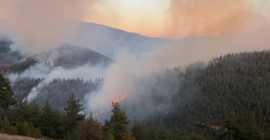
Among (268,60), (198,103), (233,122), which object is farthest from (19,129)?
(268,60)

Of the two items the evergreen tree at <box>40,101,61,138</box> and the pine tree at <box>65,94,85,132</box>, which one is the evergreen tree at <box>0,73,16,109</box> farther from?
the pine tree at <box>65,94,85,132</box>

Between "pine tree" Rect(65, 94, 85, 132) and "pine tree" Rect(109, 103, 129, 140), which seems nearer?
"pine tree" Rect(109, 103, 129, 140)

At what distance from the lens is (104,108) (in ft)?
609

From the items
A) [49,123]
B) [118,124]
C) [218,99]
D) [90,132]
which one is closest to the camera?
[90,132]

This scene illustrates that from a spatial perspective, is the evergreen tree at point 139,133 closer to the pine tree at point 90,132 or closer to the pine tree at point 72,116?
the pine tree at point 72,116

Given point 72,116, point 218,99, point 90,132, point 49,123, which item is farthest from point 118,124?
point 218,99

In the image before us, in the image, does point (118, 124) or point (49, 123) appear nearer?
point (118, 124)

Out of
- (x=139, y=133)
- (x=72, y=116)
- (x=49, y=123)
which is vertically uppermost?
(x=72, y=116)

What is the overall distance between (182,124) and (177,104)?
33295 mm

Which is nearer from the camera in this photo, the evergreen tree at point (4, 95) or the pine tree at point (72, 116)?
the evergreen tree at point (4, 95)

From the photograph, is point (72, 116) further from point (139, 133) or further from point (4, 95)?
point (139, 133)

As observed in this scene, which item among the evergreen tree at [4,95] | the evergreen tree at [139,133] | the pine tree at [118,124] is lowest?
the evergreen tree at [139,133]

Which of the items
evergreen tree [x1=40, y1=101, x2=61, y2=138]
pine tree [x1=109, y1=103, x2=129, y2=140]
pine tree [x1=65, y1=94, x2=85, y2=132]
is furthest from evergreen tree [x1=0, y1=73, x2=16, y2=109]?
pine tree [x1=109, y1=103, x2=129, y2=140]

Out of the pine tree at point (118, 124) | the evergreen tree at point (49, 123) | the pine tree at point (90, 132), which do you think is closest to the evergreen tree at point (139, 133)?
the pine tree at point (118, 124)
